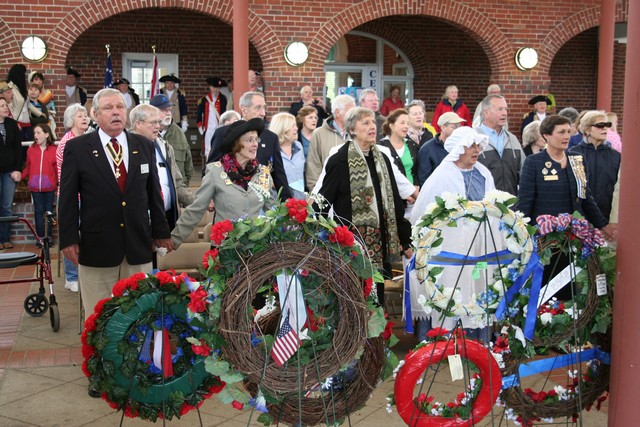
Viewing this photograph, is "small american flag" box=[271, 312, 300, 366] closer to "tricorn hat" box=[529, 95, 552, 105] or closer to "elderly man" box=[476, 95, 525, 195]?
"elderly man" box=[476, 95, 525, 195]

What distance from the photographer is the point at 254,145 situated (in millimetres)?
5781

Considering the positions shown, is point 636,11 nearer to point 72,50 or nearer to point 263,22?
point 263,22

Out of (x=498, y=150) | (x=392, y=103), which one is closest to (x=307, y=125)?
(x=498, y=150)

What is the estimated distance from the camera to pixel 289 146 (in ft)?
27.0

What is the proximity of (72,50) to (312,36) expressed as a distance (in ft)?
18.9

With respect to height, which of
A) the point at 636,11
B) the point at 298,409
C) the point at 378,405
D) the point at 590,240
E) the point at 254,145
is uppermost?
the point at 636,11

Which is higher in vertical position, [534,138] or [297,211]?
[534,138]

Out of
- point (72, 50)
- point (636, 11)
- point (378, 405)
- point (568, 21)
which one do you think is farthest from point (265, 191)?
point (72, 50)

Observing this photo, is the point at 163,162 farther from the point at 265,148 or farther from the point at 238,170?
the point at 238,170

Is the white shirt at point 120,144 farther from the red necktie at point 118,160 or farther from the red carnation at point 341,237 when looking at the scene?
the red carnation at point 341,237

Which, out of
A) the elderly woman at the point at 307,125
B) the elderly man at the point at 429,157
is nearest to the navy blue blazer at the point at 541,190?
the elderly man at the point at 429,157

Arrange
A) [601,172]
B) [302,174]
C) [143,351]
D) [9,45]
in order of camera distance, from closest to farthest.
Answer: [143,351], [601,172], [302,174], [9,45]

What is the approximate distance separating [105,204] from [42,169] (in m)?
5.45

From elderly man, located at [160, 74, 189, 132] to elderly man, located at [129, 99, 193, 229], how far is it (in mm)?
9004
